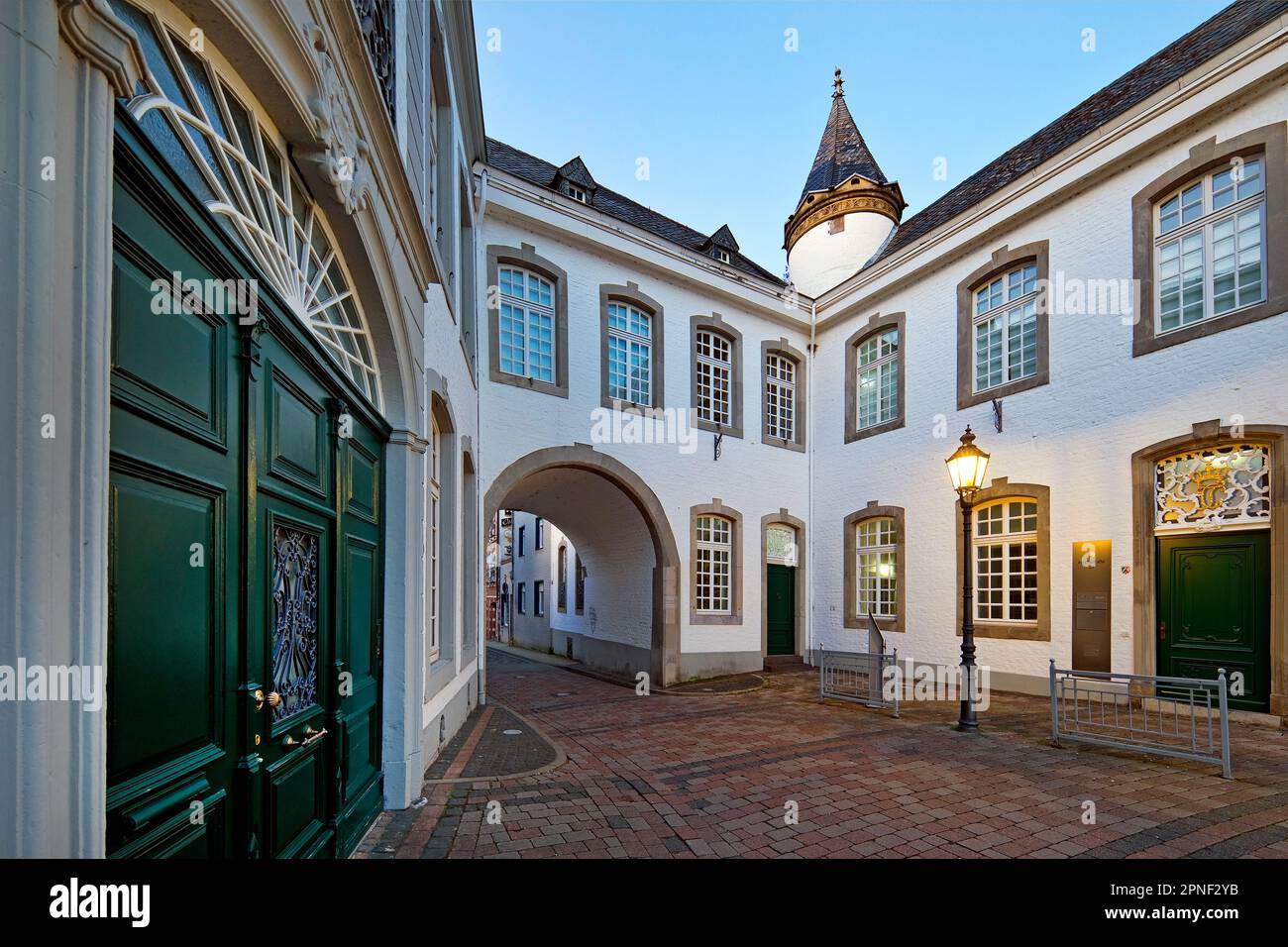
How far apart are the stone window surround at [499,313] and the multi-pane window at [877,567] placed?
7103 mm

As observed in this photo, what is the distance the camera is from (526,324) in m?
11.7

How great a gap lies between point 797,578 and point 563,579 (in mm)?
7238

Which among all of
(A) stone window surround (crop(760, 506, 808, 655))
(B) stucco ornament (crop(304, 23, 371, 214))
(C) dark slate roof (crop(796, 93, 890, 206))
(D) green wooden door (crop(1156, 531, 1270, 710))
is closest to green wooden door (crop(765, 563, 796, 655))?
(A) stone window surround (crop(760, 506, 808, 655))

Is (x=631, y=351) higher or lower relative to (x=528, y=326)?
lower

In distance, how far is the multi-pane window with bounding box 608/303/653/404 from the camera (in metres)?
12.9

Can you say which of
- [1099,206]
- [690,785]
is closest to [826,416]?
[1099,206]

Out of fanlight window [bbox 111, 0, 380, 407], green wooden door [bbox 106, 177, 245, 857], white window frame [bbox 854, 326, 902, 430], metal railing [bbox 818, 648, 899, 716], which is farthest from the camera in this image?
white window frame [bbox 854, 326, 902, 430]

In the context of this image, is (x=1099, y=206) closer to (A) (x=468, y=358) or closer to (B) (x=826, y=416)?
(B) (x=826, y=416)

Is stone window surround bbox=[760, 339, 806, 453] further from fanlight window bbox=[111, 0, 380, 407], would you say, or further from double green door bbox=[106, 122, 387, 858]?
double green door bbox=[106, 122, 387, 858]

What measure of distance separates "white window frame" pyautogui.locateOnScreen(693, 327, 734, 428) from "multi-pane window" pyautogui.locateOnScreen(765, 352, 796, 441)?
1094 millimetres

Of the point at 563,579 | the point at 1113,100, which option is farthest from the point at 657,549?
the point at 1113,100

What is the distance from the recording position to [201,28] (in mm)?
2479

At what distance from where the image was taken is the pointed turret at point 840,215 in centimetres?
1761

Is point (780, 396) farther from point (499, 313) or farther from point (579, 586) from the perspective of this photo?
point (579, 586)
